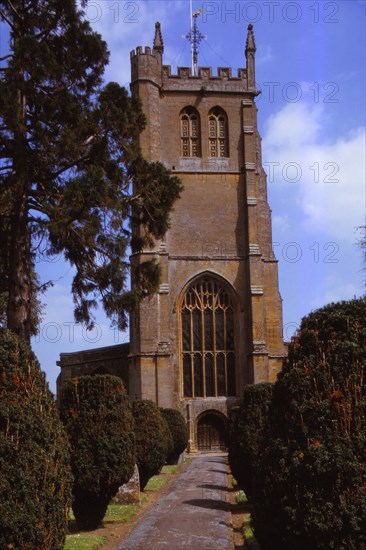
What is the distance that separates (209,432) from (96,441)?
76.6 ft

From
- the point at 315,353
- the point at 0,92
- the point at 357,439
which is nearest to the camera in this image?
the point at 357,439

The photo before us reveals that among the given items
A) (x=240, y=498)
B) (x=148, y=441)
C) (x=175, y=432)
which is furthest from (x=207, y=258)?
(x=240, y=498)

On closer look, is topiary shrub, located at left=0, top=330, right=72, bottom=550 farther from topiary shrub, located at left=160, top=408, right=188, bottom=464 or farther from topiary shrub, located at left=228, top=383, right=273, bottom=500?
topiary shrub, located at left=160, top=408, right=188, bottom=464

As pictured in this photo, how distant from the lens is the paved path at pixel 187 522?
982cm

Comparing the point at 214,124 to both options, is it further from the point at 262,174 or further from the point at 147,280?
the point at 147,280

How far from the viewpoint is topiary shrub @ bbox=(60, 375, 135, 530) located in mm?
11828

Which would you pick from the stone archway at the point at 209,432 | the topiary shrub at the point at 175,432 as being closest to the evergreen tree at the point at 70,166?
the topiary shrub at the point at 175,432

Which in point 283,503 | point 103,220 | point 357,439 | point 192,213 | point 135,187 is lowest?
point 283,503

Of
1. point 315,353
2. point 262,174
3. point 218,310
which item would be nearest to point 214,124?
point 262,174

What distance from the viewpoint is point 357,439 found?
541 cm

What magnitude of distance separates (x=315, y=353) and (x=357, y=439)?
85 cm

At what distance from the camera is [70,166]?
580 inches

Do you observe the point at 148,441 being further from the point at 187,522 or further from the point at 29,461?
the point at 29,461

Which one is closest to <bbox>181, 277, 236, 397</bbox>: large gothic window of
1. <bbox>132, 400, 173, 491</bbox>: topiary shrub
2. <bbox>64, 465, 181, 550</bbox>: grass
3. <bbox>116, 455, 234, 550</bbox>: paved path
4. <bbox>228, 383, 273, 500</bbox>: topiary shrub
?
<bbox>64, 465, 181, 550</bbox>: grass
